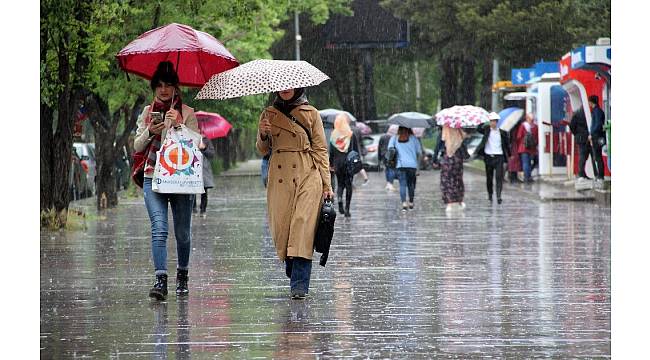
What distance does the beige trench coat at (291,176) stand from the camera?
10438 mm


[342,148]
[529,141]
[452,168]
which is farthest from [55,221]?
[529,141]

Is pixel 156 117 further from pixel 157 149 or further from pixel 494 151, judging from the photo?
pixel 494 151

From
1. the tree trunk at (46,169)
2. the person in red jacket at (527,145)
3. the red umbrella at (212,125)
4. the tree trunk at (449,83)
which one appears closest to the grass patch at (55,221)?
the tree trunk at (46,169)

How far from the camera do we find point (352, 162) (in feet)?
69.6

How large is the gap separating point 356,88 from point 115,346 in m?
55.7

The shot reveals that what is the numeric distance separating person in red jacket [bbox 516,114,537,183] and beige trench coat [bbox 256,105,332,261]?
23.9 metres

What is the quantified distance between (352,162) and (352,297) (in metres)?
10.7

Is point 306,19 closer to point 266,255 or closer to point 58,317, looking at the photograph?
point 266,255

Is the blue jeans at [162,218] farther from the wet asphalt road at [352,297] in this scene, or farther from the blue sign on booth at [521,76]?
the blue sign on booth at [521,76]

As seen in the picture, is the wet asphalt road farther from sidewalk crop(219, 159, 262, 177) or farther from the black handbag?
sidewalk crop(219, 159, 262, 177)

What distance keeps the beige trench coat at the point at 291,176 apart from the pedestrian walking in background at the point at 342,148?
10379 millimetres
